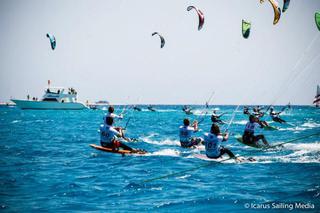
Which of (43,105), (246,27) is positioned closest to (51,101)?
(43,105)

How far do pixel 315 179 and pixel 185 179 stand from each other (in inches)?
182

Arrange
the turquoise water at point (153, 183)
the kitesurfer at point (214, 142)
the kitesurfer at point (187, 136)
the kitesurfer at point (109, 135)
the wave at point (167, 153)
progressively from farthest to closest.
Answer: the kitesurfer at point (187, 136) < the wave at point (167, 153) < the kitesurfer at point (109, 135) < the kitesurfer at point (214, 142) < the turquoise water at point (153, 183)

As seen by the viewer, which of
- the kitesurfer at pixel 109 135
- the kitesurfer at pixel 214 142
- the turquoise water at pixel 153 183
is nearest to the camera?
the turquoise water at pixel 153 183

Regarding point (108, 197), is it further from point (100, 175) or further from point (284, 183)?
point (284, 183)

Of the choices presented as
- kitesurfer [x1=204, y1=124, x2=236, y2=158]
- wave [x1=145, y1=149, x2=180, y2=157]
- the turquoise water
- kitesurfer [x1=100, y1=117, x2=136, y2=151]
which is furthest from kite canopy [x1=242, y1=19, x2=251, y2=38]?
kitesurfer [x1=100, y1=117, x2=136, y2=151]

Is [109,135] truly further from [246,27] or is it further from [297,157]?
[246,27]

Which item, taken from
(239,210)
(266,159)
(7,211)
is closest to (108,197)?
(7,211)

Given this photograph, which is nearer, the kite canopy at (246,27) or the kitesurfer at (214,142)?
the kitesurfer at (214,142)

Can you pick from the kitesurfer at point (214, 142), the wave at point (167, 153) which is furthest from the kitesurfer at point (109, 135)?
the kitesurfer at point (214, 142)

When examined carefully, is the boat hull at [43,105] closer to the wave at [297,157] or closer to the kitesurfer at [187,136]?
the kitesurfer at [187,136]

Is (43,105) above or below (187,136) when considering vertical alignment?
below

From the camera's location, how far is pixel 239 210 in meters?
8.72

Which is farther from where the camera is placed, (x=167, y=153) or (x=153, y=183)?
(x=167, y=153)

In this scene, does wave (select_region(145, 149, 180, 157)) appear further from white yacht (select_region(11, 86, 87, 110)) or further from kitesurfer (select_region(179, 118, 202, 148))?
white yacht (select_region(11, 86, 87, 110))
